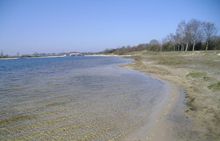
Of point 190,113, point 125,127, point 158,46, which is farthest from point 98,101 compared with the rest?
point 158,46

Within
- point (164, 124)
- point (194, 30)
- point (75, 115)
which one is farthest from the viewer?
point (194, 30)

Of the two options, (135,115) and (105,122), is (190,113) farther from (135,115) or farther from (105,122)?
(105,122)

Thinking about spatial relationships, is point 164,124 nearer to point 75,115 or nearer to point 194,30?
point 75,115

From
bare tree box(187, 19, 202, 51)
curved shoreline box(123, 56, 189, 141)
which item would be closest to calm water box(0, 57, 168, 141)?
curved shoreline box(123, 56, 189, 141)

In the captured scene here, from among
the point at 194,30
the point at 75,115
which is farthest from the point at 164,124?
the point at 194,30

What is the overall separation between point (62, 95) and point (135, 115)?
230 inches

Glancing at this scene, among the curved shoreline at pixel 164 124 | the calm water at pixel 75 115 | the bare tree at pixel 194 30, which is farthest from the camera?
the bare tree at pixel 194 30

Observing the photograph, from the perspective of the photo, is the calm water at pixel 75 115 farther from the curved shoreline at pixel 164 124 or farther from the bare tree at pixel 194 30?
the bare tree at pixel 194 30

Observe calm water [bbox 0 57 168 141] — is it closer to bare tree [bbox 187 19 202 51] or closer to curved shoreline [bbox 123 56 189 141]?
curved shoreline [bbox 123 56 189 141]

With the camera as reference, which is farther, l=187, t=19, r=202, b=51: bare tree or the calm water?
l=187, t=19, r=202, b=51: bare tree

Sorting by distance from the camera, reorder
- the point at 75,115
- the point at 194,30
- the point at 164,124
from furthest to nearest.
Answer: the point at 194,30 → the point at 75,115 → the point at 164,124

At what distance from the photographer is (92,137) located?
21.6 ft

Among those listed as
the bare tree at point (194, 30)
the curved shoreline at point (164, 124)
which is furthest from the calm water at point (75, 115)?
the bare tree at point (194, 30)

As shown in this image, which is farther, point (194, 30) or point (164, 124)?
point (194, 30)
